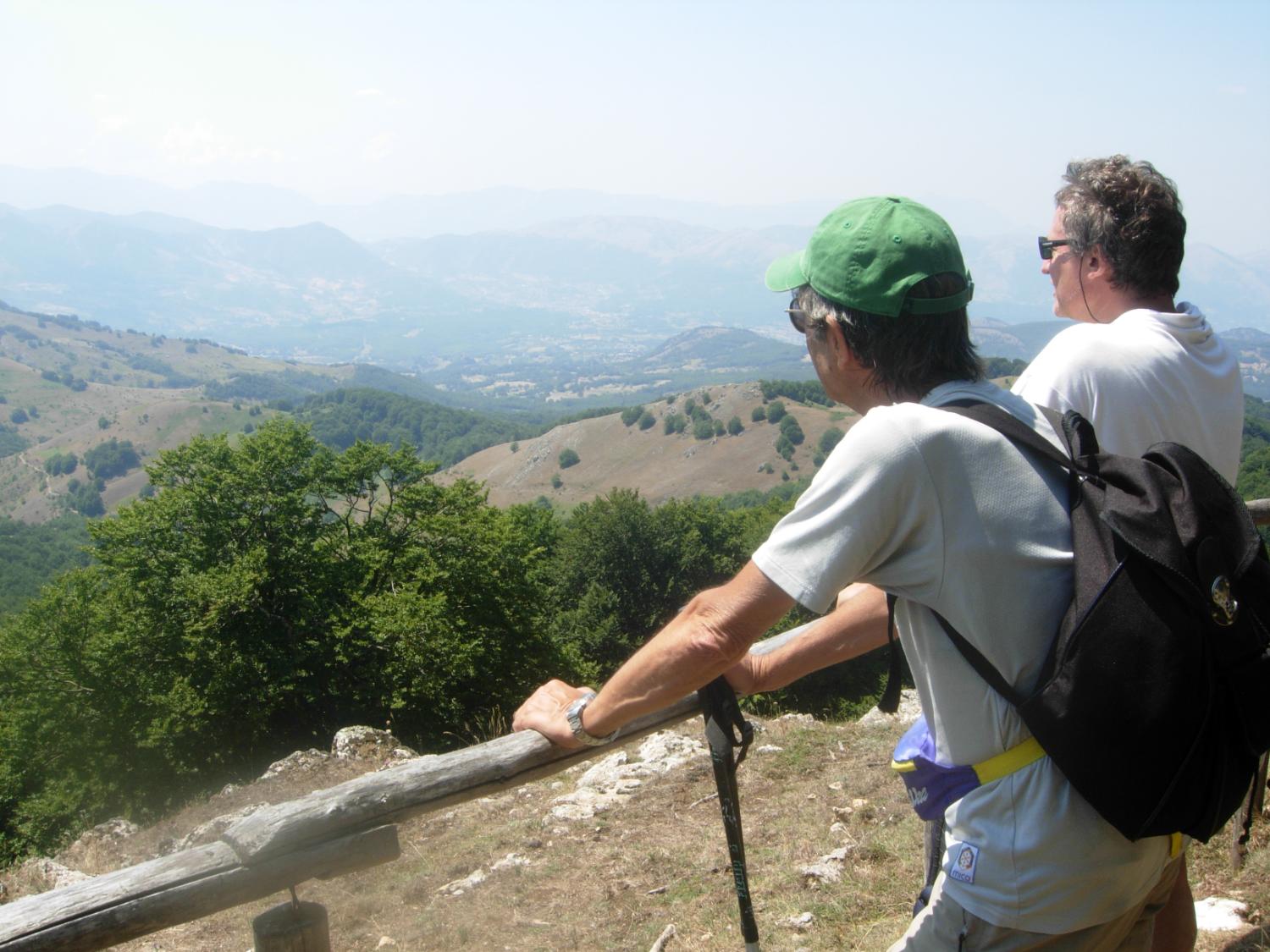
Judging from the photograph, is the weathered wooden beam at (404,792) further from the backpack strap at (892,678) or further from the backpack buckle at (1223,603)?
the backpack buckle at (1223,603)

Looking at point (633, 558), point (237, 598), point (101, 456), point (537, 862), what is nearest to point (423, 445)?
point (101, 456)

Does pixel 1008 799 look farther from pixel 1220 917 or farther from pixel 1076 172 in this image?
pixel 1220 917

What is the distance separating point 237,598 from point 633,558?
2021cm

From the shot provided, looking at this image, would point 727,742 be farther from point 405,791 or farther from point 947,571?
point 947,571

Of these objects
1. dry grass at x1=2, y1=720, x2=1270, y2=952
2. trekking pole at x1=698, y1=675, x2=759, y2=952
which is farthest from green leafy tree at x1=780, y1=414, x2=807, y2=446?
trekking pole at x1=698, y1=675, x2=759, y2=952

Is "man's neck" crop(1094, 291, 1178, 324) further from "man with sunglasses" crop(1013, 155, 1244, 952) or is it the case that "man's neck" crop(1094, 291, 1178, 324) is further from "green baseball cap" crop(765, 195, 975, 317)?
"green baseball cap" crop(765, 195, 975, 317)

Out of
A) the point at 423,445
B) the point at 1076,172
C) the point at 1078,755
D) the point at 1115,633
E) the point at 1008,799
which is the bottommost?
the point at 423,445

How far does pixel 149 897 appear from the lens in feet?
7.55

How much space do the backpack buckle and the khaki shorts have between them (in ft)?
2.18

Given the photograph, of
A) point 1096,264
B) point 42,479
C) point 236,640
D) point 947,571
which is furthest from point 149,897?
point 42,479

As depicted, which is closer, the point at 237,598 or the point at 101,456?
the point at 237,598

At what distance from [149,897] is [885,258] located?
2.38m

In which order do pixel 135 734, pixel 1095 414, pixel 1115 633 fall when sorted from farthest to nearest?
pixel 135 734 → pixel 1095 414 → pixel 1115 633

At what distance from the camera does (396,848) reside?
262 cm
